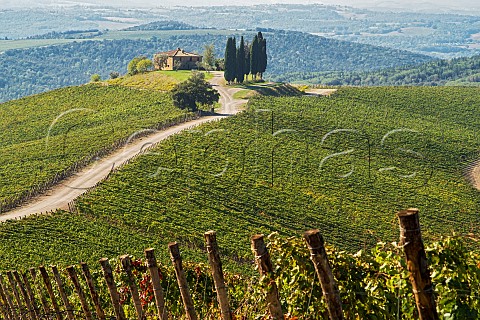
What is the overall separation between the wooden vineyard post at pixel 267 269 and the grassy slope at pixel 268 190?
99.0 feet

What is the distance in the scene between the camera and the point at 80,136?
75750 mm

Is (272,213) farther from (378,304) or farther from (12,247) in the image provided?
(378,304)

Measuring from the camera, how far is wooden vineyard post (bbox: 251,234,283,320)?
313 inches

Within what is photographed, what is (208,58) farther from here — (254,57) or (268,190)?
(268,190)

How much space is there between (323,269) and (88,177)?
50.7m

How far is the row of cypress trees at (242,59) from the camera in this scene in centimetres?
9525

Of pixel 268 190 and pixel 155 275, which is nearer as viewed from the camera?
pixel 155 275

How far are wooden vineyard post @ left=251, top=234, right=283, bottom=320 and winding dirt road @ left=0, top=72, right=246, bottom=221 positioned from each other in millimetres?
40343

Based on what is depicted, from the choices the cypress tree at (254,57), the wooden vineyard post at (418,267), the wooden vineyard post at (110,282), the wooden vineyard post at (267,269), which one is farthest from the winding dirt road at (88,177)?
the wooden vineyard post at (418,267)

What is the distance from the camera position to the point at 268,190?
187 feet

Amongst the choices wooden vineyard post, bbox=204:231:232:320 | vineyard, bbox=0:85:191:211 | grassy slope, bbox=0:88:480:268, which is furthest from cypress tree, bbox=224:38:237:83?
wooden vineyard post, bbox=204:231:232:320

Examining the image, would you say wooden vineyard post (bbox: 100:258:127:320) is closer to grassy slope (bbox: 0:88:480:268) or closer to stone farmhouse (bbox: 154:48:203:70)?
grassy slope (bbox: 0:88:480:268)

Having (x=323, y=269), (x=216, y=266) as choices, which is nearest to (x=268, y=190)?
(x=216, y=266)

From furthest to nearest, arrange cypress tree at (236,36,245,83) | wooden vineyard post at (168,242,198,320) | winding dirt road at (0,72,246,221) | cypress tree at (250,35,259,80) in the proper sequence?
cypress tree at (250,35,259,80) → cypress tree at (236,36,245,83) → winding dirt road at (0,72,246,221) → wooden vineyard post at (168,242,198,320)
